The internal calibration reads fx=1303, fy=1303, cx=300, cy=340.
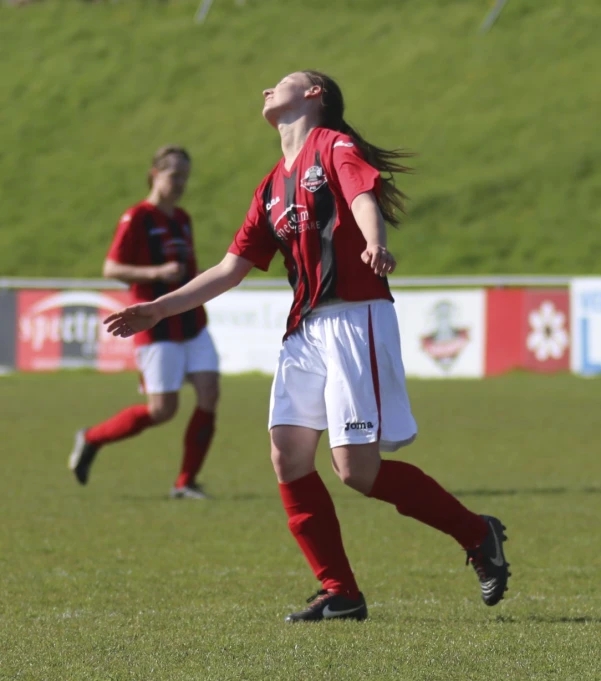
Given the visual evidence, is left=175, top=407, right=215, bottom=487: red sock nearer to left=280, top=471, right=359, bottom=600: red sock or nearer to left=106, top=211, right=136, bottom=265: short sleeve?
left=106, top=211, right=136, bottom=265: short sleeve

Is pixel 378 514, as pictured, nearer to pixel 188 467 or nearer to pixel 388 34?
pixel 188 467

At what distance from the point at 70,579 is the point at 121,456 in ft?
18.6

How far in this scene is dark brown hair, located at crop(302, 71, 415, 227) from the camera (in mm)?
4672

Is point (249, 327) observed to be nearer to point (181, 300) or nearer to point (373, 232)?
point (181, 300)

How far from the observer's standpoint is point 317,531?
471cm

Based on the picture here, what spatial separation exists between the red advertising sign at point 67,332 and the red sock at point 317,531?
1777cm

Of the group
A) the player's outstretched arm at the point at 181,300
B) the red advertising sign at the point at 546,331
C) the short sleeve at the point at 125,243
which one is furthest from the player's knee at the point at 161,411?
the red advertising sign at the point at 546,331

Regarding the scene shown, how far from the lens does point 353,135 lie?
190 inches

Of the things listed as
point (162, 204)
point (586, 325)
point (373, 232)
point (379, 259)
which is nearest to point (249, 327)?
point (586, 325)

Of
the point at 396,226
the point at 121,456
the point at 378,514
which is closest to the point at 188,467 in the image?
the point at 378,514

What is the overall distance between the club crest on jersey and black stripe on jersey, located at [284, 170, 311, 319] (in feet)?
0.21

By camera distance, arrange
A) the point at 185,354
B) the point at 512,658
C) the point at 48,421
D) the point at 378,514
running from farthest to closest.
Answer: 1. the point at 48,421
2. the point at 185,354
3. the point at 378,514
4. the point at 512,658

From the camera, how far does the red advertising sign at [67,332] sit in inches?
883

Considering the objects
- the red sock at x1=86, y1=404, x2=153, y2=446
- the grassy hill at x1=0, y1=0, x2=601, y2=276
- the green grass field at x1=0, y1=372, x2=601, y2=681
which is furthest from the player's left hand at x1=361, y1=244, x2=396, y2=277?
the grassy hill at x1=0, y1=0, x2=601, y2=276
